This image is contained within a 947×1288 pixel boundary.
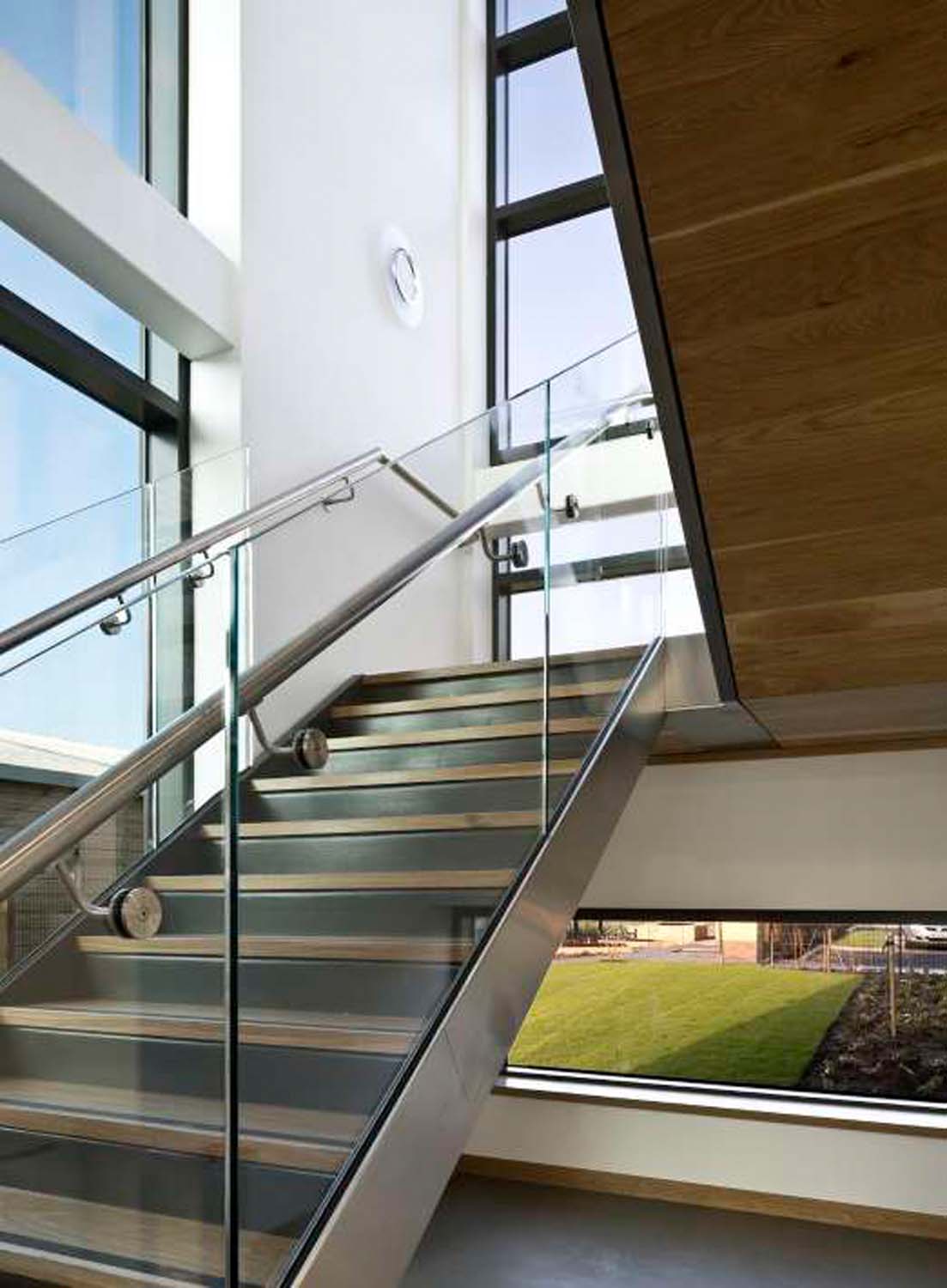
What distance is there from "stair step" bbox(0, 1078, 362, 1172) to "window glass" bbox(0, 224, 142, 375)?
2802mm

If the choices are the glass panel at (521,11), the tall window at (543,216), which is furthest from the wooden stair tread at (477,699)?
the glass panel at (521,11)

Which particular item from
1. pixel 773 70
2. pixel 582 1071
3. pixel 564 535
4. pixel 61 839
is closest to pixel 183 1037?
pixel 61 839

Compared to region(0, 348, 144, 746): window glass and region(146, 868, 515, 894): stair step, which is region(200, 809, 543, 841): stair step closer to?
region(146, 868, 515, 894): stair step

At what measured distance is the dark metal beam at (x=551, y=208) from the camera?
664cm

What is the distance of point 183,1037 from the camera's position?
1812mm

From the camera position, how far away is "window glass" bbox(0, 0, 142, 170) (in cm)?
394

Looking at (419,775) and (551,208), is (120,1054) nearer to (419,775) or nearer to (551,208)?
(419,775)

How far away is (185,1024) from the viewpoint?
1.81m

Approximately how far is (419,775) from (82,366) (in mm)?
2079

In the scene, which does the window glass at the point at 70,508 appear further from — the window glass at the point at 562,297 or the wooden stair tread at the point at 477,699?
the window glass at the point at 562,297

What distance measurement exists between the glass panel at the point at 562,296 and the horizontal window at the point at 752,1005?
3.17 metres

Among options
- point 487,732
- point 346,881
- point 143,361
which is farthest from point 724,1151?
point 143,361

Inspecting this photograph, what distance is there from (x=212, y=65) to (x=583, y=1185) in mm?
4934

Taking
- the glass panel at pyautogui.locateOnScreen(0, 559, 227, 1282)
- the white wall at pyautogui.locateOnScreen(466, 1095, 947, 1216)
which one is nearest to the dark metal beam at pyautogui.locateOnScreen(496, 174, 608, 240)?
the white wall at pyautogui.locateOnScreen(466, 1095, 947, 1216)
